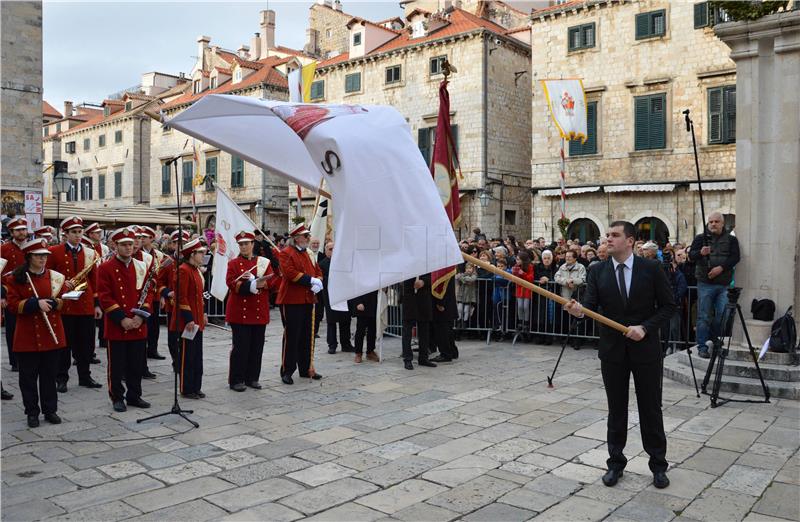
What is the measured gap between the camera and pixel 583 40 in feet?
80.0

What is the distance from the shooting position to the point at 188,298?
770 cm

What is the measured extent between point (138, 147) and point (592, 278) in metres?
45.2

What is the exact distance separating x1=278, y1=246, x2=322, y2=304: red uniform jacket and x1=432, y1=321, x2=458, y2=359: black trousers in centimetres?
235

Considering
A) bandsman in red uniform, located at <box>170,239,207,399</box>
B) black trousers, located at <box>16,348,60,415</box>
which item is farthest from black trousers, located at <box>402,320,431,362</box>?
black trousers, located at <box>16,348,60,415</box>

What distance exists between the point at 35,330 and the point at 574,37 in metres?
22.6

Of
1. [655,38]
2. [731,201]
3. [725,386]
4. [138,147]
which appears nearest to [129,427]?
[725,386]

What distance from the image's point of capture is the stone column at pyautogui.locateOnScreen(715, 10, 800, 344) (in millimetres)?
8203

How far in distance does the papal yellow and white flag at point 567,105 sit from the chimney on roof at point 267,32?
92.8ft

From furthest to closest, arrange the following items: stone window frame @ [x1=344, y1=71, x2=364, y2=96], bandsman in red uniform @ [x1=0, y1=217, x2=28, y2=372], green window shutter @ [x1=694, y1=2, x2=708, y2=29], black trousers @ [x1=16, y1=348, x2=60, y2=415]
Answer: stone window frame @ [x1=344, y1=71, x2=364, y2=96] → green window shutter @ [x1=694, y1=2, x2=708, y2=29] → bandsman in red uniform @ [x1=0, y1=217, x2=28, y2=372] → black trousers @ [x1=16, y1=348, x2=60, y2=415]

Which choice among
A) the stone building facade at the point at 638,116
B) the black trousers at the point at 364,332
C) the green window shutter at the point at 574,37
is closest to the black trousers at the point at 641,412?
the black trousers at the point at 364,332

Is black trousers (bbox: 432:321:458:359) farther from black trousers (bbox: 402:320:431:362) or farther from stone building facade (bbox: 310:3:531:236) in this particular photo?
stone building facade (bbox: 310:3:531:236)

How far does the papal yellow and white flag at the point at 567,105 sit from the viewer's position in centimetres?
2131

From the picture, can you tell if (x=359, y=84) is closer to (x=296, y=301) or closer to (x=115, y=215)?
(x=115, y=215)

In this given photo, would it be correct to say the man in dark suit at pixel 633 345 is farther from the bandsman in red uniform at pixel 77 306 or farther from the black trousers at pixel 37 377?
the bandsman in red uniform at pixel 77 306
